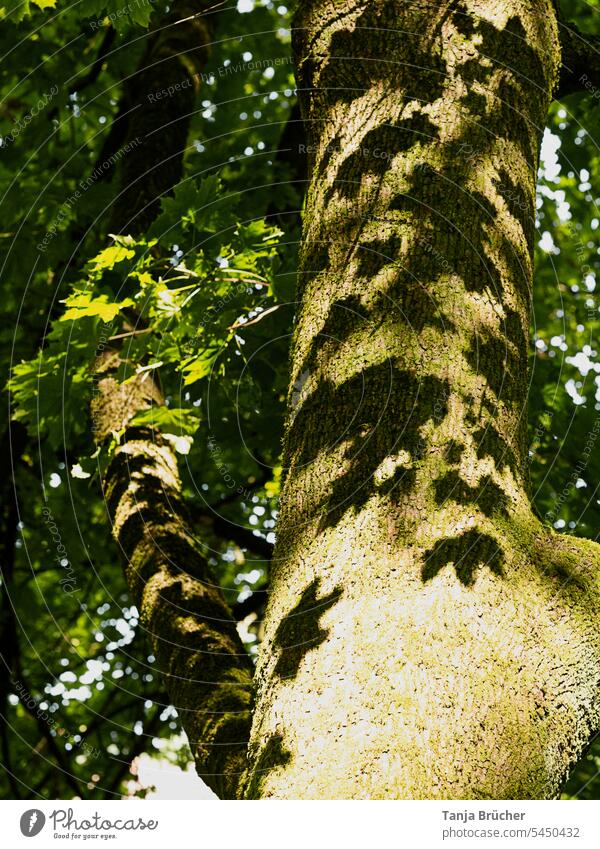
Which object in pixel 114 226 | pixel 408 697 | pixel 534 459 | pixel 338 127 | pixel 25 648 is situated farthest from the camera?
pixel 25 648

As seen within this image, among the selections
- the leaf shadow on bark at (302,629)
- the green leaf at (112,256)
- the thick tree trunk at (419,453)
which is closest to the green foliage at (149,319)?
the green leaf at (112,256)

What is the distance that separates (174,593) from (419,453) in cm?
158

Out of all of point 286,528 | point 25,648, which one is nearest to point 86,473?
point 286,528

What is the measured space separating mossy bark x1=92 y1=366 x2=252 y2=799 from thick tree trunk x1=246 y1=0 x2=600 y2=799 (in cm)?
77

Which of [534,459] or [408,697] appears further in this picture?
[534,459]

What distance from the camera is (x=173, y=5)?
620 centimetres

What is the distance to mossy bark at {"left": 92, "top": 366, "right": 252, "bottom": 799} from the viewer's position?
262 centimetres

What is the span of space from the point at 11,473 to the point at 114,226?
2.45 m

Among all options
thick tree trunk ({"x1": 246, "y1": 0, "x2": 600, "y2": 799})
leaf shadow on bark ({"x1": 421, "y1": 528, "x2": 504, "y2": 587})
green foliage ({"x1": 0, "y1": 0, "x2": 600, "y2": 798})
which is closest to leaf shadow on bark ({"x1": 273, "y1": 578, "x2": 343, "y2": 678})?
thick tree trunk ({"x1": 246, "y1": 0, "x2": 600, "y2": 799})

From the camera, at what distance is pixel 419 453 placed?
6.40 feet

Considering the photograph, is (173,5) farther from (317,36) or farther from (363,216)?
(363,216)

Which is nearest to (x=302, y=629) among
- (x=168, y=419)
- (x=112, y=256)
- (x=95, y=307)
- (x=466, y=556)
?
(x=466, y=556)

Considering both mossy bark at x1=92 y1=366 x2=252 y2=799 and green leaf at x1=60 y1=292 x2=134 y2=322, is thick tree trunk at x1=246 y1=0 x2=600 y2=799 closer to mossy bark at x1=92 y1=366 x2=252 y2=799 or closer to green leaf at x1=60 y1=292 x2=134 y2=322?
mossy bark at x1=92 y1=366 x2=252 y2=799

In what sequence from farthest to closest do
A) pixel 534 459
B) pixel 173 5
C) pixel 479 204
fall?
pixel 173 5 < pixel 534 459 < pixel 479 204
